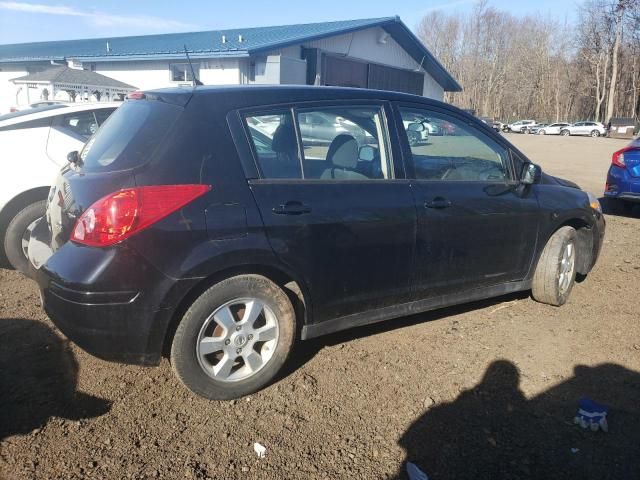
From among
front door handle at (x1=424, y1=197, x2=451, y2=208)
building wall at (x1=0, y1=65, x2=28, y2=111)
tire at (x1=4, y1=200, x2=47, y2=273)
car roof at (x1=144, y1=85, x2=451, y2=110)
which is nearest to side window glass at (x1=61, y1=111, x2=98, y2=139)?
tire at (x1=4, y1=200, x2=47, y2=273)

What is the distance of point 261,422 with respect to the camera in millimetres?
2891

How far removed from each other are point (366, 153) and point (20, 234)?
3.36m

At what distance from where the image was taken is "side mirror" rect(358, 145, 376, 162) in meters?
3.48

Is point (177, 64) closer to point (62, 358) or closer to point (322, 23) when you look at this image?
point (322, 23)

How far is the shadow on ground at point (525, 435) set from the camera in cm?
253

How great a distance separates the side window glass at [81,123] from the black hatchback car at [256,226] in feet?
6.79

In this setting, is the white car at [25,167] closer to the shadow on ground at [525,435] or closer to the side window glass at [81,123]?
the side window glass at [81,123]

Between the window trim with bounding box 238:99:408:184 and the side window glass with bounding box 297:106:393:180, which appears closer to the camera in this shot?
the window trim with bounding box 238:99:408:184

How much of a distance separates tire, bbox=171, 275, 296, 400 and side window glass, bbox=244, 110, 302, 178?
0.63 meters

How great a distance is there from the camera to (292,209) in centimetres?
302

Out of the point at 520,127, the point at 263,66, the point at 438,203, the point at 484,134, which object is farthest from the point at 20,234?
the point at 520,127

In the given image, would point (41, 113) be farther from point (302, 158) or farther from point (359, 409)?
point (359, 409)

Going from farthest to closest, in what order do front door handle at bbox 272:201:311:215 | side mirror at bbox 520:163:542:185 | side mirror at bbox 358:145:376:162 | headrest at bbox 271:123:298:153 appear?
side mirror at bbox 520:163:542:185 → side mirror at bbox 358:145:376:162 → headrest at bbox 271:123:298:153 → front door handle at bbox 272:201:311:215

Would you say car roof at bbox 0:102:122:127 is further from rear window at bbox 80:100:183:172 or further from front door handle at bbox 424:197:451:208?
front door handle at bbox 424:197:451:208
